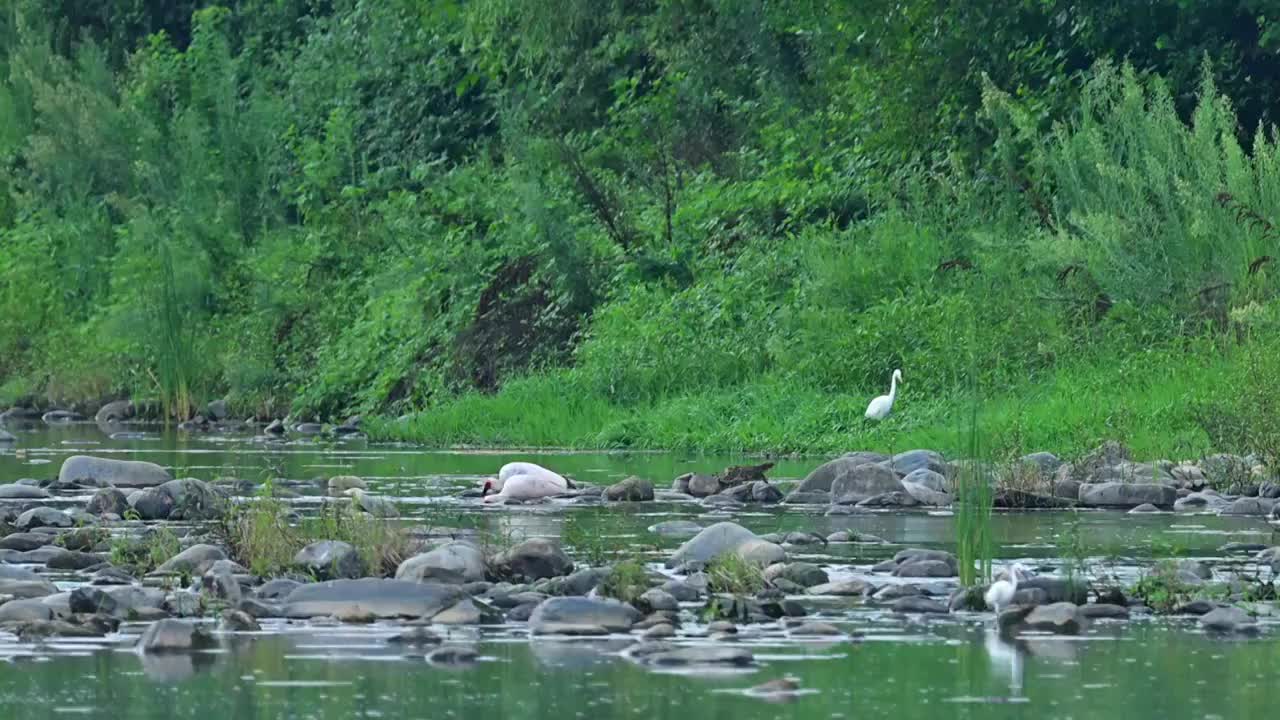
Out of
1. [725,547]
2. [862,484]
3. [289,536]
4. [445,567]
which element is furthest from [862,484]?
[445,567]

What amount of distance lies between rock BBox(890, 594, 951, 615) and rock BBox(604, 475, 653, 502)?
Result: 533 centimetres

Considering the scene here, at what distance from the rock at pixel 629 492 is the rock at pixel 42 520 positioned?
340 centimetres

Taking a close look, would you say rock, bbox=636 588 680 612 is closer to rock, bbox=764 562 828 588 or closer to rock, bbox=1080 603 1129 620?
rock, bbox=764 562 828 588

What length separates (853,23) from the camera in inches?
909

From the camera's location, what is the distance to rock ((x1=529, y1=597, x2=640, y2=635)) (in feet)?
28.2

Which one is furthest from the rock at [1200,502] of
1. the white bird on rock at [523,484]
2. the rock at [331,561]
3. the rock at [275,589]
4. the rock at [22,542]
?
the rock at [22,542]

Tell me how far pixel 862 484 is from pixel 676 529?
2.24m

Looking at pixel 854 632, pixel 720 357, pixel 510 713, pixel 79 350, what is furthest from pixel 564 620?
pixel 79 350

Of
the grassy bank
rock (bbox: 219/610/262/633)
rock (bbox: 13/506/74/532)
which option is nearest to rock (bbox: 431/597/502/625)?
rock (bbox: 219/610/262/633)

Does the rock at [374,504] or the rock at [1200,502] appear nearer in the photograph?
the rock at [374,504]

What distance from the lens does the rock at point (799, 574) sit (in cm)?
980

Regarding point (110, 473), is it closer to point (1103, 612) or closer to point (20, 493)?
point (20, 493)

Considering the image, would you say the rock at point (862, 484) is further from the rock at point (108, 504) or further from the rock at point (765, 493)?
the rock at point (108, 504)

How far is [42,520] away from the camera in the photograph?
40.8 ft
